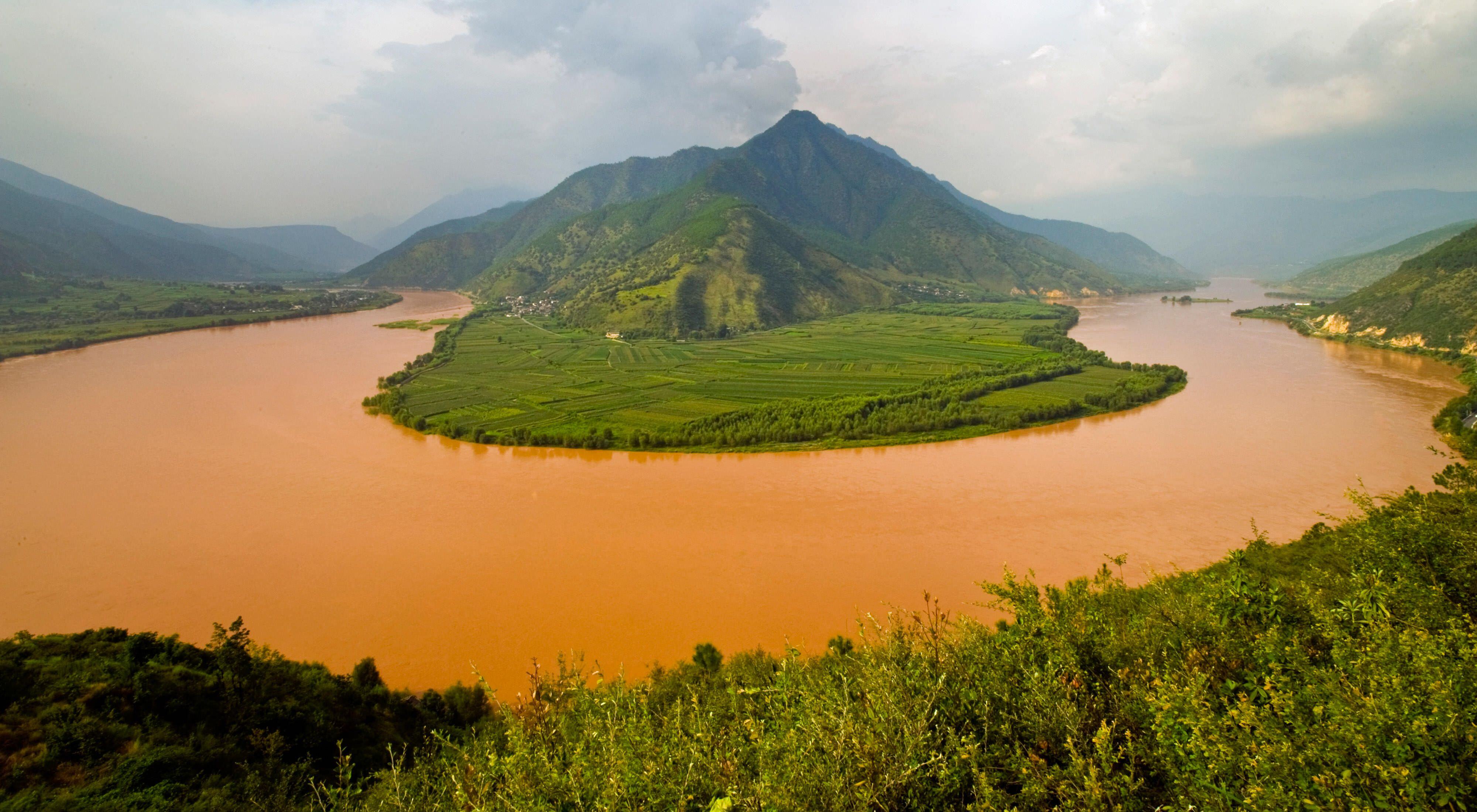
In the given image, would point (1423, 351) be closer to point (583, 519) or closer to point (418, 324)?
point (583, 519)

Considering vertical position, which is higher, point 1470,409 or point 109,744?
point 1470,409

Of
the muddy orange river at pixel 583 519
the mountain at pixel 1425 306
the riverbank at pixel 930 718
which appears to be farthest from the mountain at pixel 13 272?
the mountain at pixel 1425 306

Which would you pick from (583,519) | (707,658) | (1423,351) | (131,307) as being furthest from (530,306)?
(1423,351)

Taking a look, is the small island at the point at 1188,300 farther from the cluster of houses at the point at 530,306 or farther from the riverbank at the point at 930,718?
the riverbank at the point at 930,718

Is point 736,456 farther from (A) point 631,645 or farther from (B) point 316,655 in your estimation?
(B) point 316,655

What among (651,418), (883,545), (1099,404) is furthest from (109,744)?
(1099,404)

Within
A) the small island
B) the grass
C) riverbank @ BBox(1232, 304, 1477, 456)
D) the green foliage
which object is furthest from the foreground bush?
the small island
